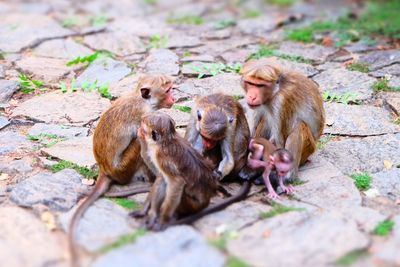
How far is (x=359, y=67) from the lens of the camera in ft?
33.6

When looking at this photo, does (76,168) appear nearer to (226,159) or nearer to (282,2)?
(226,159)

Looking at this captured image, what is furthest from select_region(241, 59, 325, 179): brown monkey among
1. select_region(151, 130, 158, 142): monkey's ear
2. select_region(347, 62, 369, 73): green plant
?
select_region(347, 62, 369, 73): green plant

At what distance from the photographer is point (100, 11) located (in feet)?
46.2

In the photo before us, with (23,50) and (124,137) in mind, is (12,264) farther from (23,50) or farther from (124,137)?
(23,50)

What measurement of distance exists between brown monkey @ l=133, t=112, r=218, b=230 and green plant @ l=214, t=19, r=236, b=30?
664 cm

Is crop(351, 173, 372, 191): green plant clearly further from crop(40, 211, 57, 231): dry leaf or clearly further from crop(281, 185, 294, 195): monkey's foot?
crop(40, 211, 57, 231): dry leaf

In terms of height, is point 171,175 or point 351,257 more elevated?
point 171,175

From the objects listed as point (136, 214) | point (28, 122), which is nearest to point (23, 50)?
point (28, 122)

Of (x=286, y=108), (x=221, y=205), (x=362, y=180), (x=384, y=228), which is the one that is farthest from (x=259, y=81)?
(x=384, y=228)

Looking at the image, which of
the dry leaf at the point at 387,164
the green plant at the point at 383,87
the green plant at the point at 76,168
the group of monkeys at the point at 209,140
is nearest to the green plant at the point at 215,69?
the green plant at the point at 383,87

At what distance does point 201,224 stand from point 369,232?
1496mm

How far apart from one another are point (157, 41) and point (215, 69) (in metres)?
1.93

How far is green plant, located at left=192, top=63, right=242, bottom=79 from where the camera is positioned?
1008cm

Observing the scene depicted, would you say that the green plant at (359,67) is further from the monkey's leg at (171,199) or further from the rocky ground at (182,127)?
the monkey's leg at (171,199)
